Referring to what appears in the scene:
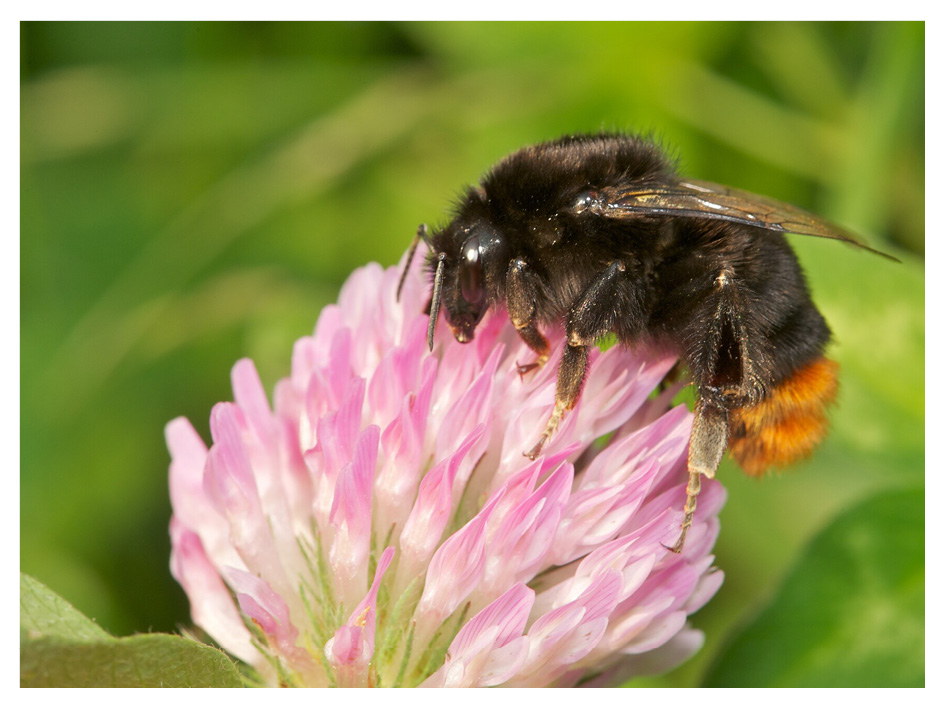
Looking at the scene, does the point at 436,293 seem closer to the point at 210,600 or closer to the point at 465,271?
the point at 465,271

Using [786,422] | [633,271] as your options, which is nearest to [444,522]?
[633,271]

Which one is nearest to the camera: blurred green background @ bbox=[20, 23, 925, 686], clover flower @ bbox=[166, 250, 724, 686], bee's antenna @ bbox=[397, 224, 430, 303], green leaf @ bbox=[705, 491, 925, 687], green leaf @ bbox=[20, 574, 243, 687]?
green leaf @ bbox=[20, 574, 243, 687]

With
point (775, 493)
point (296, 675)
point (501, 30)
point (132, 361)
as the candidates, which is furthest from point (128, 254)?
point (775, 493)

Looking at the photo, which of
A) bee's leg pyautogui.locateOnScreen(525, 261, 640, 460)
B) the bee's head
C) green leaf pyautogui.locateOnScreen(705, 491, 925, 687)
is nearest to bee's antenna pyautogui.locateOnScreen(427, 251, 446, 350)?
the bee's head

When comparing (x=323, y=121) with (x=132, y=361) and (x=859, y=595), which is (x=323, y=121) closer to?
(x=132, y=361)

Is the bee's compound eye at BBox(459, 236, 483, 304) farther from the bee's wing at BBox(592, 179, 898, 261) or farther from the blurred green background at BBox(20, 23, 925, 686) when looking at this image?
the blurred green background at BBox(20, 23, 925, 686)

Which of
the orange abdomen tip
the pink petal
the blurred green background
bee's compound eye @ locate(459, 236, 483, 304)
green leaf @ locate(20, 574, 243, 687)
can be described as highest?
the blurred green background

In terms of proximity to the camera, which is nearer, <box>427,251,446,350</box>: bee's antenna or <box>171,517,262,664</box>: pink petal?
<box>427,251,446,350</box>: bee's antenna
